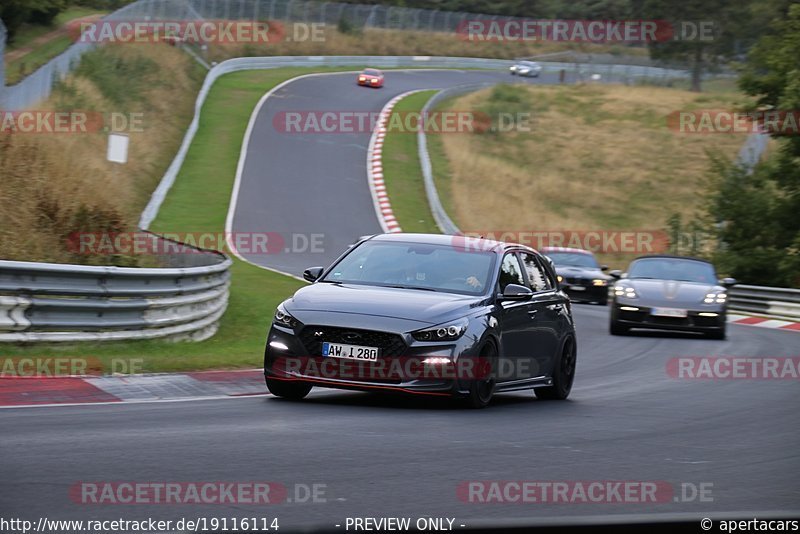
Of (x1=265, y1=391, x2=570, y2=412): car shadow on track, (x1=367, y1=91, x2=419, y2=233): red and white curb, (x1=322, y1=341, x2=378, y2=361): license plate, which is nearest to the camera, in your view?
(x1=322, y1=341, x2=378, y2=361): license plate

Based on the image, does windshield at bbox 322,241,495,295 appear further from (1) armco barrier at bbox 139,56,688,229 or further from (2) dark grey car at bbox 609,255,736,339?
(1) armco barrier at bbox 139,56,688,229

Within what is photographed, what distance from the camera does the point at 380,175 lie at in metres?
44.8

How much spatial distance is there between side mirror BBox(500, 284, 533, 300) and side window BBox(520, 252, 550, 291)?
40.9 inches

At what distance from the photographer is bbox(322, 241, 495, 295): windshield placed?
11.7 meters

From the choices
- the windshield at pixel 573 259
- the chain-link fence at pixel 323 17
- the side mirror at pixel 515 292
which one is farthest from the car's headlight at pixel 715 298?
the chain-link fence at pixel 323 17

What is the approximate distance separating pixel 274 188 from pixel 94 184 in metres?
22.5

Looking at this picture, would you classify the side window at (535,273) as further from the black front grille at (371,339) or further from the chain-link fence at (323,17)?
the chain-link fence at (323,17)

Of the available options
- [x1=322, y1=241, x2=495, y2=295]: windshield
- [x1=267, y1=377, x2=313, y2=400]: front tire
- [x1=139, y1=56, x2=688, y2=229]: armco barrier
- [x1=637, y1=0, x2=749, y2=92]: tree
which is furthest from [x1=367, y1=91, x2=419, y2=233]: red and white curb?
[x1=637, y1=0, x2=749, y2=92]: tree

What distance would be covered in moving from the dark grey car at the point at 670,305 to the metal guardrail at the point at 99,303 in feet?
27.7

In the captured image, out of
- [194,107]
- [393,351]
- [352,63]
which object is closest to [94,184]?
[393,351]

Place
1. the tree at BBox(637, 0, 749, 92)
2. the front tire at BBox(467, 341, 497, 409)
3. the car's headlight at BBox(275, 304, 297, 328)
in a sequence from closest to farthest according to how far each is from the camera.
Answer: the car's headlight at BBox(275, 304, 297, 328) → the front tire at BBox(467, 341, 497, 409) → the tree at BBox(637, 0, 749, 92)

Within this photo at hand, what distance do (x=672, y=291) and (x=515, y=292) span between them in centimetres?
1114

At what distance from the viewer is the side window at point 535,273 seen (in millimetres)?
12891

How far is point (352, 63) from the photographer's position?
7662cm
